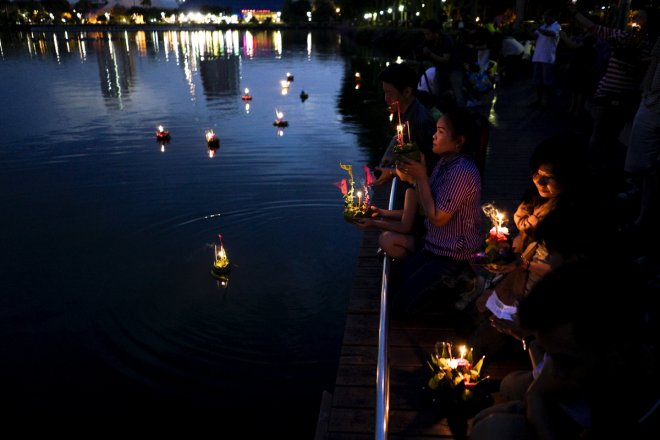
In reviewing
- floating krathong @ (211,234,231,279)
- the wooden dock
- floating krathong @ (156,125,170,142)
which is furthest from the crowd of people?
floating krathong @ (156,125,170,142)

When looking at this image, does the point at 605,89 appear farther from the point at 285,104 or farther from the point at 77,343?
the point at 285,104

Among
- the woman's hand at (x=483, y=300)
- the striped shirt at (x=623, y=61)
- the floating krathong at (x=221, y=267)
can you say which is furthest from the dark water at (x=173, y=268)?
the striped shirt at (x=623, y=61)

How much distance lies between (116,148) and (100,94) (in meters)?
11.9

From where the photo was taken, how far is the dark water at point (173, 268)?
5.98m

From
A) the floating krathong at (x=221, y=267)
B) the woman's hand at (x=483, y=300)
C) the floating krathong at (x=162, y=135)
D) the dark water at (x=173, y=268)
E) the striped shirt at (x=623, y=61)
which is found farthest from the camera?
the floating krathong at (x=162, y=135)

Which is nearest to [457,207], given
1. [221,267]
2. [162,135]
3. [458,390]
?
[458,390]

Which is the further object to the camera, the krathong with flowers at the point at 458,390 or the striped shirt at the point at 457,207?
the striped shirt at the point at 457,207

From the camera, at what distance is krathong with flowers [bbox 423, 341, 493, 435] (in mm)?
3602

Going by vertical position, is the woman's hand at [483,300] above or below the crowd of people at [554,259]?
below

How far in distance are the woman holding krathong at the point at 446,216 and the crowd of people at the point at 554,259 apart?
0.03 feet

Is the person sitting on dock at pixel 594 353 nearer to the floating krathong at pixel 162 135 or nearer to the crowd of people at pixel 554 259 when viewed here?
the crowd of people at pixel 554 259

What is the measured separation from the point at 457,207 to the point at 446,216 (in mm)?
122

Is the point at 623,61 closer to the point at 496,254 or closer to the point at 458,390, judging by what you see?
the point at 496,254

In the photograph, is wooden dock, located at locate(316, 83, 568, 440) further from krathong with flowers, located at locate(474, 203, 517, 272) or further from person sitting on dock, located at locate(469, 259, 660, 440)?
person sitting on dock, located at locate(469, 259, 660, 440)
